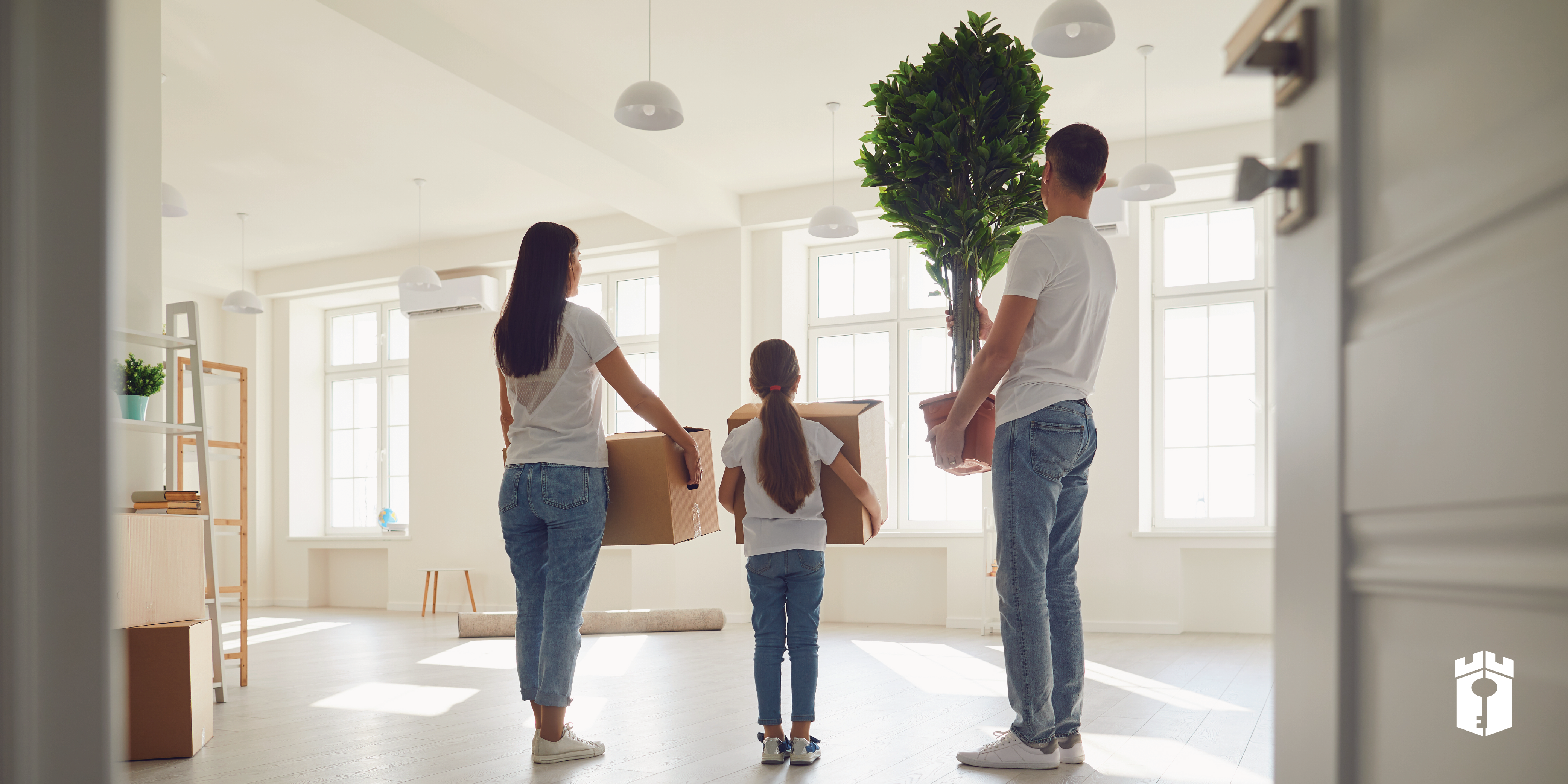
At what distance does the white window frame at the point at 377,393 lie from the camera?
10.3 meters

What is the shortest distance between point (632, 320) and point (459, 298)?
1513 mm

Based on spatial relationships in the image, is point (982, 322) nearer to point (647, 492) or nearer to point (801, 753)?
point (647, 492)

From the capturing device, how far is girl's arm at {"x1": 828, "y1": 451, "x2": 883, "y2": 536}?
2.78 m

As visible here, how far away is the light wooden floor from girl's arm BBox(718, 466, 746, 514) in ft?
2.26

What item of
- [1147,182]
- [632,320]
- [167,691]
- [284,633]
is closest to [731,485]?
[167,691]

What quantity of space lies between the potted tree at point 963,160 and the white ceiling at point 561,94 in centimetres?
247

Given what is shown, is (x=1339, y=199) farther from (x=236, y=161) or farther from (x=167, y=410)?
(x=236, y=161)

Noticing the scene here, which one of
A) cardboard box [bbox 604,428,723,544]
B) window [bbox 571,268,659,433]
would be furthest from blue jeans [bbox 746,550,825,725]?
window [bbox 571,268,659,433]

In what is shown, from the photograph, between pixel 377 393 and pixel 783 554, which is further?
pixel 377 393

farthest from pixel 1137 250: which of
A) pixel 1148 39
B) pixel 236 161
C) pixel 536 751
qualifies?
pixel 236 161

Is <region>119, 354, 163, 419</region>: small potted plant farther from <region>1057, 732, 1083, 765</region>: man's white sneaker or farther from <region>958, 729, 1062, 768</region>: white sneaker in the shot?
<region>1057, 732, 1083, 765</region>: man's white sneaker

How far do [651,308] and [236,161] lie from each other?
3431 mm

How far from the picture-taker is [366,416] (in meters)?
10.5

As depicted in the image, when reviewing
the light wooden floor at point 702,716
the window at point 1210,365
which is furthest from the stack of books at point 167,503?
the window at point 1210,365
